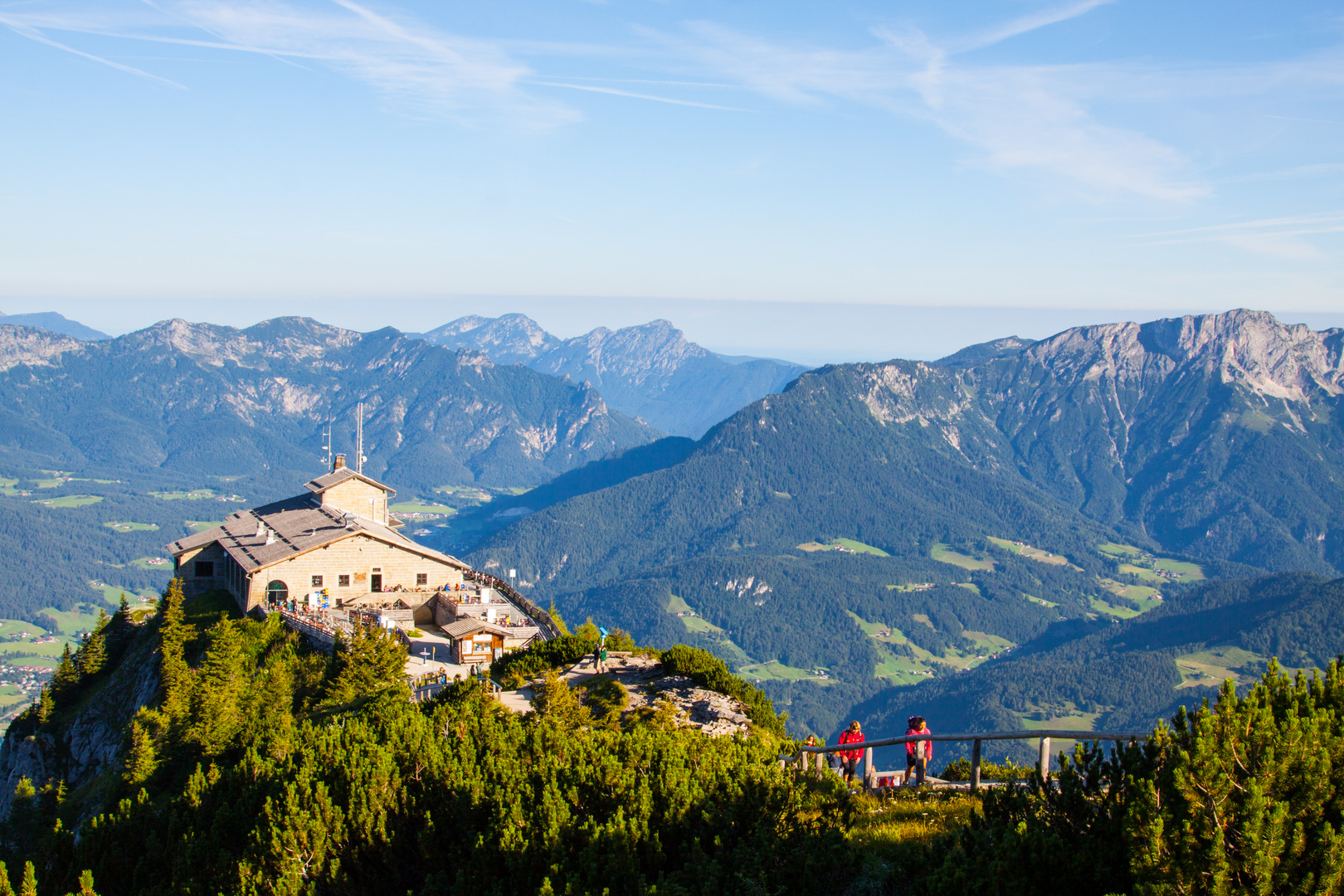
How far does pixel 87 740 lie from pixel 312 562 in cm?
1542

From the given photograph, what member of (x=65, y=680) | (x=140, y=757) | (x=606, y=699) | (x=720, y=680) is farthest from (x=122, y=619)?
(x=720, y=680)

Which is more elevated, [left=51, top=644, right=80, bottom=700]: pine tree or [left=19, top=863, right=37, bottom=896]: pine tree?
[left=19, top=863, right=37, bottom=896]: pine tree

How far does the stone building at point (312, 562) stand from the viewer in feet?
204

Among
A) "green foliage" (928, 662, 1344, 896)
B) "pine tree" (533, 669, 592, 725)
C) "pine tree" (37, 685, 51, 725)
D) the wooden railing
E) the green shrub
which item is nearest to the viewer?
"green foliage" (928, 662, 1344, 896)

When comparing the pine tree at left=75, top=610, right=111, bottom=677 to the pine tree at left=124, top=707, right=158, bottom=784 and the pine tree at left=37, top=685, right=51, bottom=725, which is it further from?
the pine tree at left=124, top=707, right=158, bottom=784

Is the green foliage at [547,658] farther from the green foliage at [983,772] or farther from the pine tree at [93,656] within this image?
the pine tree at [93,656]

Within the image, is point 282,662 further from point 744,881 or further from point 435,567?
point 744,881

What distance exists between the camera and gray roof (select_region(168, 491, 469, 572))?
63.7 m

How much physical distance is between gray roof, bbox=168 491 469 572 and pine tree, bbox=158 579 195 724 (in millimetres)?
4803

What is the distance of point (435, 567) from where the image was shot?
6600 cm

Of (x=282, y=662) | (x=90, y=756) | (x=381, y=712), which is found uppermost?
(x=381, y=712)

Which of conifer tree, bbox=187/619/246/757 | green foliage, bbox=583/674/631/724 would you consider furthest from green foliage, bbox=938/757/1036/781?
conifer tree, bbox=187/619/246/757

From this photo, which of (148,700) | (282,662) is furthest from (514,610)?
(148,700)

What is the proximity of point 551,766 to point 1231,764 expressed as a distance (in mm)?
11687
